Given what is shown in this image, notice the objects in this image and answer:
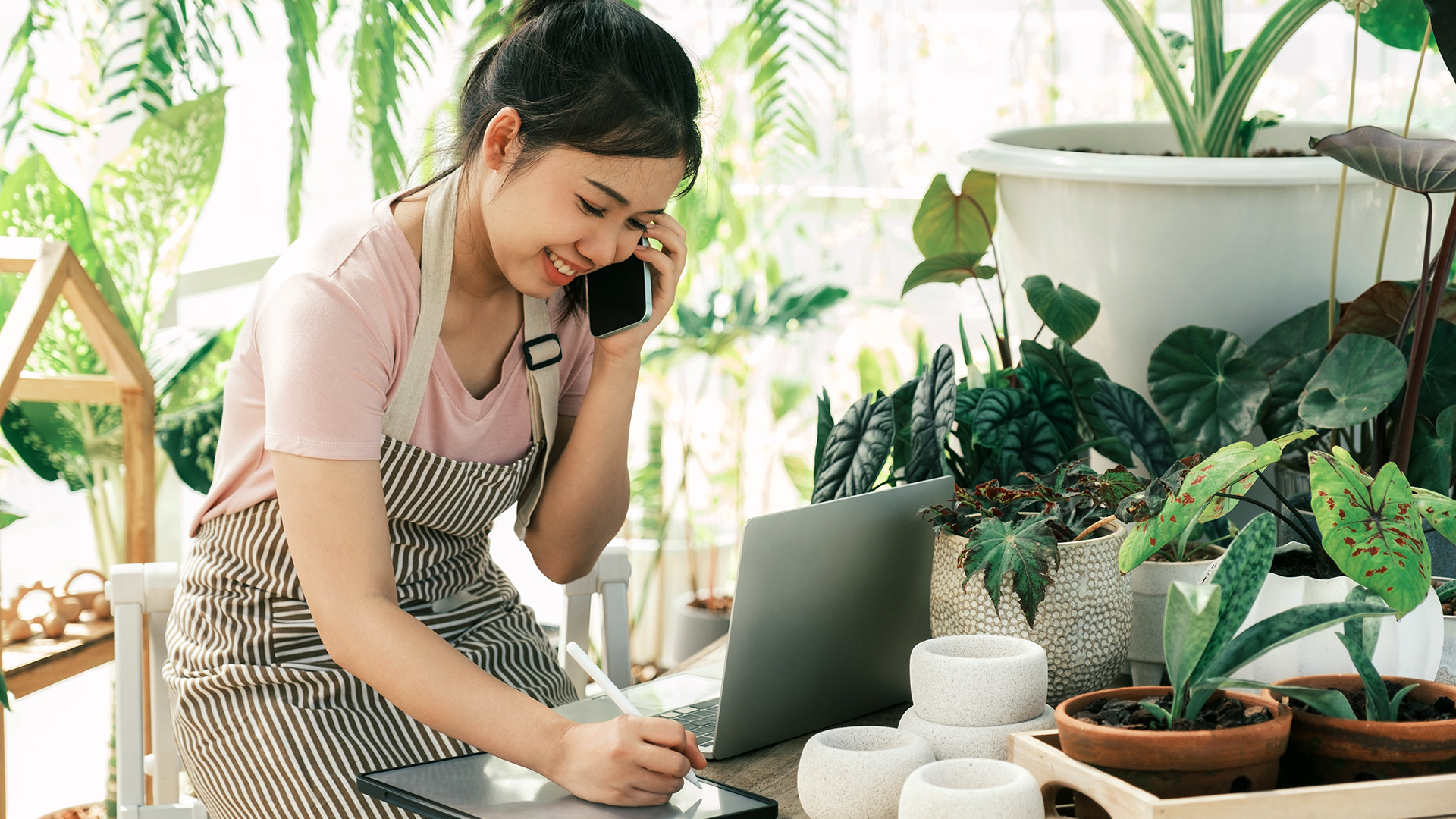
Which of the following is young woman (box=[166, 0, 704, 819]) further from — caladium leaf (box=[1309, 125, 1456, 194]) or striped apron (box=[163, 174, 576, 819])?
caladium leaf (box=[1309, 125, 1456, 194])

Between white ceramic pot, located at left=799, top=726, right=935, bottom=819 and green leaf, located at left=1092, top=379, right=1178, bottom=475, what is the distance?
1.71 feet

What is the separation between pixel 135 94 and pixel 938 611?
72.2 inches

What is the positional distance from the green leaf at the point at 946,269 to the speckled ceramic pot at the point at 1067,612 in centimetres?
→ 60

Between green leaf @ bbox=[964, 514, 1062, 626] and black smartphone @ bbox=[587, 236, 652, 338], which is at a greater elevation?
black smartphone @ bbox=[587, 236, 652, 338]

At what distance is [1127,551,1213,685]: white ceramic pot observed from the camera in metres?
0.93

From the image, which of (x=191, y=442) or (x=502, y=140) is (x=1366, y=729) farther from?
(x=191, y=442)

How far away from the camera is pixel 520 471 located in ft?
3.59

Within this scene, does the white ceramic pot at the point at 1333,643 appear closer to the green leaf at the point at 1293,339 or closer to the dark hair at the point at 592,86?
the green leaf at the point at 1293,339

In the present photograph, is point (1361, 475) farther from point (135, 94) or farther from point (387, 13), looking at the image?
point (135, 94)

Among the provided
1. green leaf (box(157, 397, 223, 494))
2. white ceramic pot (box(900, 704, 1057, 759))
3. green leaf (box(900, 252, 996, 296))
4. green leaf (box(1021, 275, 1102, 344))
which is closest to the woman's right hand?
white ceramic pot (box(900, 704, 1057, 759))

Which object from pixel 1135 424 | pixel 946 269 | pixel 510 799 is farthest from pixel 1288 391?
pixel 510 799

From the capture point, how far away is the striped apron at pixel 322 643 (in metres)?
0.91

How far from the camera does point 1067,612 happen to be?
2.76 feet

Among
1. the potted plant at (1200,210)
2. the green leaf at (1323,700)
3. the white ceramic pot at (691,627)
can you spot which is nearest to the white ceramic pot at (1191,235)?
the potted plant at (1200,210)
